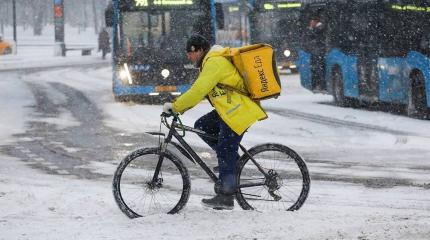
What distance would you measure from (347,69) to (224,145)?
14.1 metres

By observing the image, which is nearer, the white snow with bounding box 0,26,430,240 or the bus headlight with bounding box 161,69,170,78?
the white snow with bounding box 0,26,430,240

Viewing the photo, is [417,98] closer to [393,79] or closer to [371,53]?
[393,79]

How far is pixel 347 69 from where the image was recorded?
21734 millimetres

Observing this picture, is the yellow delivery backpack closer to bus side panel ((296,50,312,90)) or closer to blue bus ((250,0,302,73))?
bus side panel ((296,50,312,90))

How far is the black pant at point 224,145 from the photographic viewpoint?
316 inches

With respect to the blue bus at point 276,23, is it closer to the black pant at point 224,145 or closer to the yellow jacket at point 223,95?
the black pant at point 224,145

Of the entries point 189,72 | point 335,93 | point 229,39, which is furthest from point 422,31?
point 229,39

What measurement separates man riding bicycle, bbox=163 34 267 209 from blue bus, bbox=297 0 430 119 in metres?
10.1

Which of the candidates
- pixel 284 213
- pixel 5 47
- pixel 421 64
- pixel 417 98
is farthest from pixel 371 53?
pixel 5 47

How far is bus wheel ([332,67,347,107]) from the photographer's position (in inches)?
883

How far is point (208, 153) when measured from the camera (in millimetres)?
13859

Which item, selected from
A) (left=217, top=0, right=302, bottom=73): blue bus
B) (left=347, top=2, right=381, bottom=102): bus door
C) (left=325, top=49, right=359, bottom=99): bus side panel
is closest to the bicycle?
(left=347, top=2, right=381, bottom=102): bus door

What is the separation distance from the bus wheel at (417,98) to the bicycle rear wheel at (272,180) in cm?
1011

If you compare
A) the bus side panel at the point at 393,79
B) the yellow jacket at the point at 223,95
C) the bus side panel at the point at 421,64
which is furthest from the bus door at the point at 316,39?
the yellow jacket at the point at 223,95
